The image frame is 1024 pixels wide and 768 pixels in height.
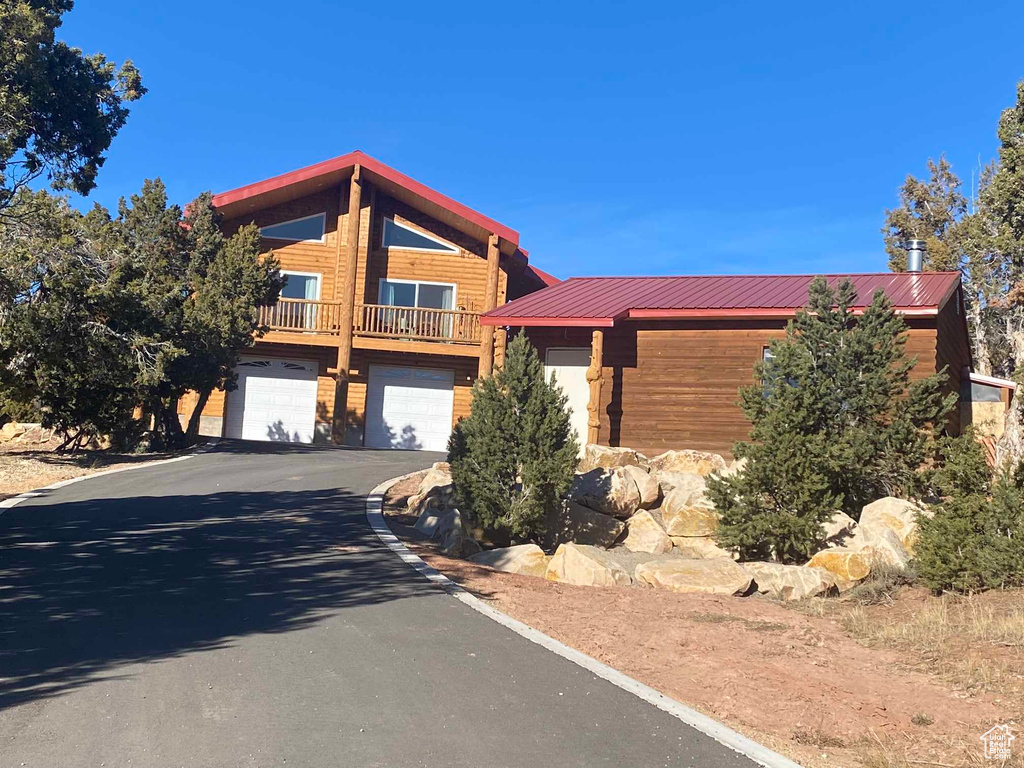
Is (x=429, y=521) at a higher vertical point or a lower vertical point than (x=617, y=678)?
higher

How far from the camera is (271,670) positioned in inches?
247

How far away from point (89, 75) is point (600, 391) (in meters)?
11.5

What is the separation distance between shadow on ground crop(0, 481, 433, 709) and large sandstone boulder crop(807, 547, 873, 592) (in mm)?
5253

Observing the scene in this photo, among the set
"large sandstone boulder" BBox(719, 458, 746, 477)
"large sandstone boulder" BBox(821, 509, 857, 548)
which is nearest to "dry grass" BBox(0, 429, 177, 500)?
"large sandstone boulder" BBox(719, 458, 746, 477)

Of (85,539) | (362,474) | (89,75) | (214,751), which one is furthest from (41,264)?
(214,751)

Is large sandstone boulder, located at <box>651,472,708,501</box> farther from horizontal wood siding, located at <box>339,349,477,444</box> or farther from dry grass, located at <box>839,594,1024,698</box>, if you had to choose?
horizontal wood siding, located at <box>339,349,477,444</box>

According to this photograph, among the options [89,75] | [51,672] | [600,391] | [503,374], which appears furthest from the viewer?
[600,391]

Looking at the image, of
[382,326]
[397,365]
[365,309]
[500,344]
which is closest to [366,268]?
[365,309]

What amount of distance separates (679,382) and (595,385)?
1.74 meters

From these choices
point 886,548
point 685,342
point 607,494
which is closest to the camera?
point 886,548

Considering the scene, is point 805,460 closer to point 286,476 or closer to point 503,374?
point 503,374

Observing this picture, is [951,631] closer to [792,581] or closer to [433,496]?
[792,581]

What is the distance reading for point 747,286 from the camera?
21.0m

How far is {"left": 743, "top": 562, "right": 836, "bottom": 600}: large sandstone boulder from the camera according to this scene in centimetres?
1124
